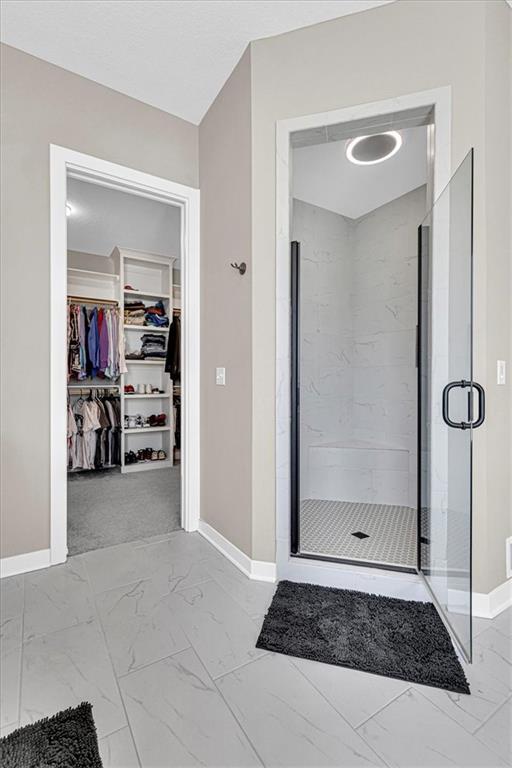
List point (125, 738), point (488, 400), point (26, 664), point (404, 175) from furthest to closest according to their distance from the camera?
point (404, 175) → point (488, 400) → point (26, 664) → point (125, 738)

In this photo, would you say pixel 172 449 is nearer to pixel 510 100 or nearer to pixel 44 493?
pixel 44 493

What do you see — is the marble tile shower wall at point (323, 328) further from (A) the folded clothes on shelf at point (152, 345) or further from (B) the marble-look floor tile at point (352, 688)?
(A) the folded clothes on shelf at point (152, 345)

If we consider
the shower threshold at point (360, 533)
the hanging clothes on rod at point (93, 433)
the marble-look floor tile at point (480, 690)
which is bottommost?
the marble-look floor tile at point (480, 690)

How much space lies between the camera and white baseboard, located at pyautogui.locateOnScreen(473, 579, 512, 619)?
1770mm

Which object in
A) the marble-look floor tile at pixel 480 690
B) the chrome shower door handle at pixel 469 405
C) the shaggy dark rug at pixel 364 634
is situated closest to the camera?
the marble-look floor tile at pixel 480 690

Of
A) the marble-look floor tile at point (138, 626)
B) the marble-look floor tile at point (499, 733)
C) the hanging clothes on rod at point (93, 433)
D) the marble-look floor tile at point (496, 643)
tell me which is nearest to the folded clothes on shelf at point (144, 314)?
the hanging clothes on rod at point (93, 433)

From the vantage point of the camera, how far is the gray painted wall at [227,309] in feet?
7.25

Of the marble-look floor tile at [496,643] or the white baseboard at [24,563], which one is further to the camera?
the white baseboard at [24,563]

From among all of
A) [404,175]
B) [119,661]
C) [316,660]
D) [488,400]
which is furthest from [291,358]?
[404,175]

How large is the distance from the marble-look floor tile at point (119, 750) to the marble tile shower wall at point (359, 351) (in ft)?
7.70

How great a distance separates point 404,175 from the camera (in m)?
3.09

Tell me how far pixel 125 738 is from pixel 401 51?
2.95 m

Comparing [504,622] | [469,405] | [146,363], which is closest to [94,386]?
[146,363]

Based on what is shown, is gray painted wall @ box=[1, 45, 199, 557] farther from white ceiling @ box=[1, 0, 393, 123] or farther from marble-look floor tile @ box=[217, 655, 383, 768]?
marble-look floor tile @ box=[217, 655, 383, 768]
